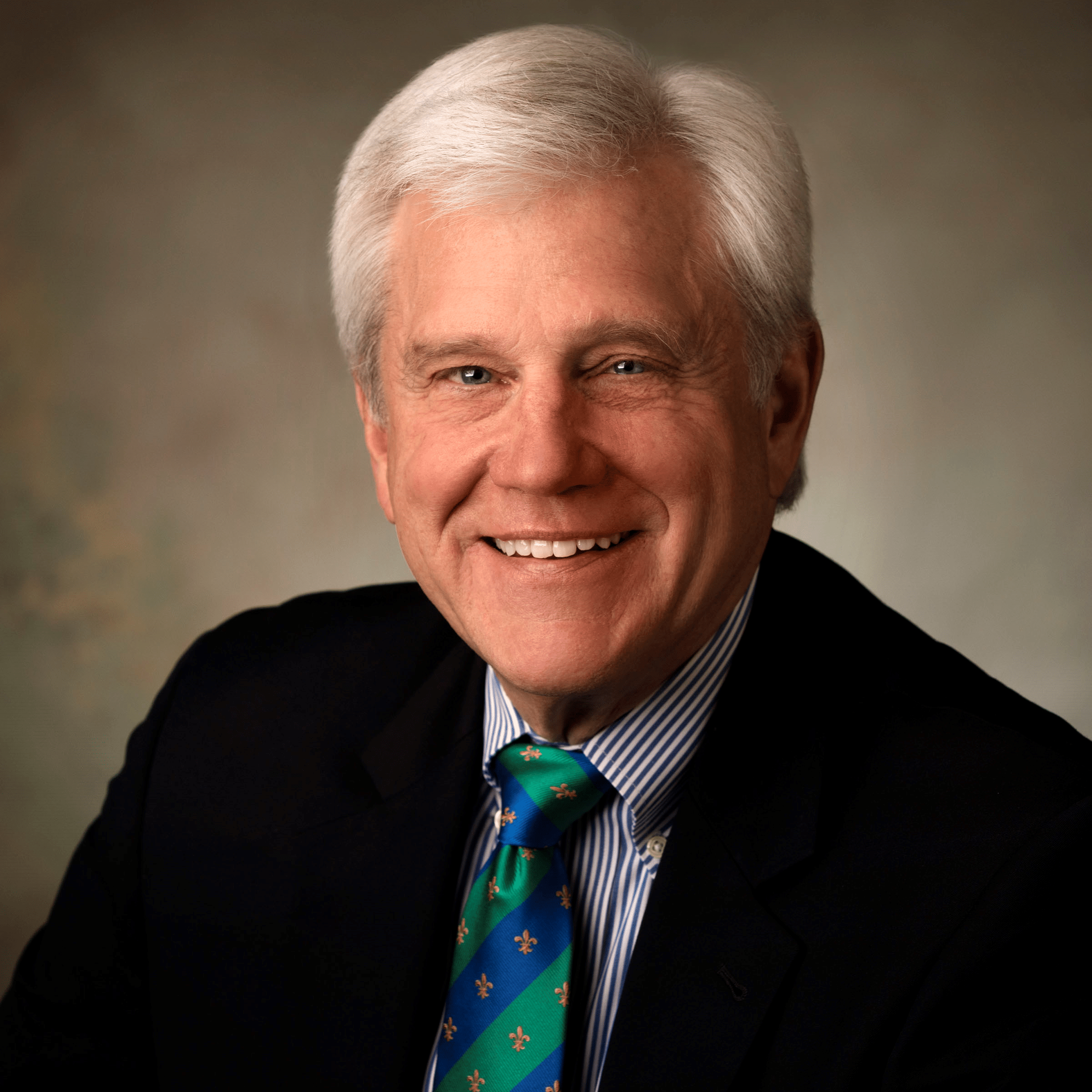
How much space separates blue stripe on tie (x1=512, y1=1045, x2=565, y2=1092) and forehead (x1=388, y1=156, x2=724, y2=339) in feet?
3.46

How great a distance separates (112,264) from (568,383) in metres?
1.97

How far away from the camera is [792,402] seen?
193 cm

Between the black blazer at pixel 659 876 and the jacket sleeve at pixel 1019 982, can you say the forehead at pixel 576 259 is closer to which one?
the black blazer at pixel 659 876

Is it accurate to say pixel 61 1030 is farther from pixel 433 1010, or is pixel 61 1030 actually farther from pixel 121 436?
pixel 121 436

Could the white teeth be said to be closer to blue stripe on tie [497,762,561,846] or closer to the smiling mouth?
the smiling mouth

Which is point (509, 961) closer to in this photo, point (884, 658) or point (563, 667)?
point (563, 667)

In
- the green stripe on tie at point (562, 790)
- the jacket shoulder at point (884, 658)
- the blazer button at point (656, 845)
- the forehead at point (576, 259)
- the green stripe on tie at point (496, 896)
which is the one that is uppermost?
the forehead at point (576, 259)

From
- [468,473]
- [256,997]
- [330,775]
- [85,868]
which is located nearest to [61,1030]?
[85,868]

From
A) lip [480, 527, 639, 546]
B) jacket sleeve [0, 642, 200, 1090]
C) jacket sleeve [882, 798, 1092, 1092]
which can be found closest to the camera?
jacket sleeve [882, 798, 1092, 1092]

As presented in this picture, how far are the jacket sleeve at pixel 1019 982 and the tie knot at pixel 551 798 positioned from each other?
1.82 ft

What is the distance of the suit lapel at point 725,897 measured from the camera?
169 cm

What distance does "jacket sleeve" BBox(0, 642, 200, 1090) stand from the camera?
2.16m

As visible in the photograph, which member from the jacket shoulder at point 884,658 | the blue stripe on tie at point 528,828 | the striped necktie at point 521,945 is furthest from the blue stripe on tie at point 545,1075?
the jacket shoulder at point 884,658

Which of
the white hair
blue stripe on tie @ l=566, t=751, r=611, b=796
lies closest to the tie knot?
blue stripe on tie @ l=566, t=751, r=611, b=796
